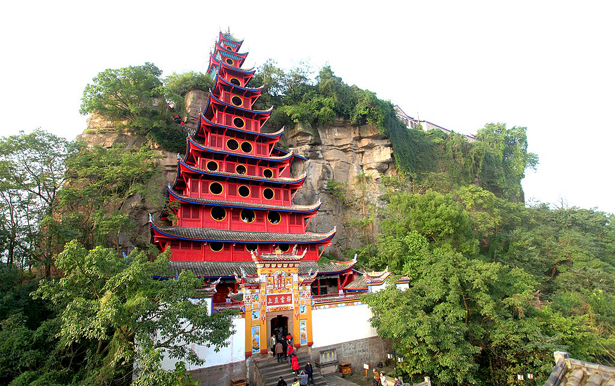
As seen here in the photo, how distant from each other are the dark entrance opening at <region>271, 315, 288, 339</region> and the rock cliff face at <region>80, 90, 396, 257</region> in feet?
36.8

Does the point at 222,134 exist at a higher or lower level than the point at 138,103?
lower

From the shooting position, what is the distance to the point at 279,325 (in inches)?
561

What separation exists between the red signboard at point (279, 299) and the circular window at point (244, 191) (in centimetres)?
838

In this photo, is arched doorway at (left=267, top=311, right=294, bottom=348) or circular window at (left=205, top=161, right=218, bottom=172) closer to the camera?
arched doorway at (left=267, top=311, right=294, bottom=348)

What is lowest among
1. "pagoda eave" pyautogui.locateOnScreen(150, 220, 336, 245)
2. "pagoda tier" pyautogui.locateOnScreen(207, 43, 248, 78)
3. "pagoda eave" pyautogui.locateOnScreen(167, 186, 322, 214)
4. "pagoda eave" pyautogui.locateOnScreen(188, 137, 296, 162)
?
"pagoda eave" pyautogui.locateOnScreen(150, 220, 336, 245)

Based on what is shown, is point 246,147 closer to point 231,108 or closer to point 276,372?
point 231,108

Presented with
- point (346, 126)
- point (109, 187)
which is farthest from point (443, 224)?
point (109, 187)

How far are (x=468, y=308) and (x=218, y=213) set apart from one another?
1348 cm

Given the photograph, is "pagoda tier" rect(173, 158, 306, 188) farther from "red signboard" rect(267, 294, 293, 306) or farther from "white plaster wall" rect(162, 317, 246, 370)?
"white plaster wall" rect(162, 317, 246, 370)

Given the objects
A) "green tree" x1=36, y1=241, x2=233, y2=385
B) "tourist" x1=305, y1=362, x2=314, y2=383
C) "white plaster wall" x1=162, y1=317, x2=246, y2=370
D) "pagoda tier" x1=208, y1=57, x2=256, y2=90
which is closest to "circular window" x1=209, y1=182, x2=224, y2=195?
"pagoda tier" x1=208, y1=57, x2=256, y2=90

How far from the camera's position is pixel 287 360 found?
39.2 feet

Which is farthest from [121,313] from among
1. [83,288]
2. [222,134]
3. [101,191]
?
[222,134]

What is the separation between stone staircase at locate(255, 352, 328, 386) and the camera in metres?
10.9

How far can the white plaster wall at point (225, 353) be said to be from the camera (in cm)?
1047
